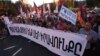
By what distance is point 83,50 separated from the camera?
441 inches

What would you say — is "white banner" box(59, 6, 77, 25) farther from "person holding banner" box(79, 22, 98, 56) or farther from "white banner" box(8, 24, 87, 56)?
"person holding banner" box(79, 22, 98, 56)

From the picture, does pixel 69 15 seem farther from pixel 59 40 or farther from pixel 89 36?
pixel 89 36

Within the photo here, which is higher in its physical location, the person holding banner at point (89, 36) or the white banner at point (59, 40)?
the person holding banner at point (89, 36)

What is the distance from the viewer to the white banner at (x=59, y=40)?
11.5 meters

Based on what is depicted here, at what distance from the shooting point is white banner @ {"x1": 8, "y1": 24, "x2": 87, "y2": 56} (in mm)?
11505

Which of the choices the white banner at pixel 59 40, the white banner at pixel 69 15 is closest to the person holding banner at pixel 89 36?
the white banner at pixel 59 40

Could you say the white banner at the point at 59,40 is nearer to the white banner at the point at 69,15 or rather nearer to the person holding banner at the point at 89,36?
the person holding banner at the point at 89,36

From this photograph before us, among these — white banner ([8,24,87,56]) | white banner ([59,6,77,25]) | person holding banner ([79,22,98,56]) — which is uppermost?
white banner ([59,6,77,25])

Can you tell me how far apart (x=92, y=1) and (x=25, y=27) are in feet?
182

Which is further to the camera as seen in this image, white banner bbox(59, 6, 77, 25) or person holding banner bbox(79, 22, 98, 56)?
white banner bbox(59, 6, 77, 25)

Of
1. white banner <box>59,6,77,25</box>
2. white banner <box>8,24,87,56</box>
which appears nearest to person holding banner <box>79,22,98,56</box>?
white banner <box>8,24,87,56</box>

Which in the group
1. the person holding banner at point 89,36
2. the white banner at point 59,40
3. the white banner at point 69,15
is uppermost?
the white banner at point 69,15

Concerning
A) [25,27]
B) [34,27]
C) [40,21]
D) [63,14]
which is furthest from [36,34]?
[63,14]

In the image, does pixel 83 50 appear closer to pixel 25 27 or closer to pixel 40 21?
pixel 40 21
